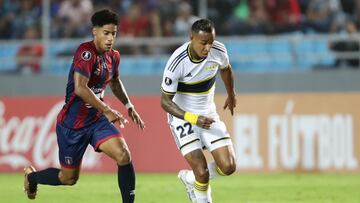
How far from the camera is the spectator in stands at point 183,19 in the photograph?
20.0m

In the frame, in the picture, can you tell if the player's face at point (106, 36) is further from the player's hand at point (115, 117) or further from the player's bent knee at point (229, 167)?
the player's bent knee at point (229, 167)

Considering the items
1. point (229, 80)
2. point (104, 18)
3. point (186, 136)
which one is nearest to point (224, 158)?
point (186, 136)

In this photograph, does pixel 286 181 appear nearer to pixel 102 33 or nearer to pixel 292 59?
pixel 292 59

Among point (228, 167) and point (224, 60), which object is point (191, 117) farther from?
point (224, 60)

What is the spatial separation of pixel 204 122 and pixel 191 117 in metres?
0.24

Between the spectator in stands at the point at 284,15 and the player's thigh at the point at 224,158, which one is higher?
the spectator in stands at the point at 284,15

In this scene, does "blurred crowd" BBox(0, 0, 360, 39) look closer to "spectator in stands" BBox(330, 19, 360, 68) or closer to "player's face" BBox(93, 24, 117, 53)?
"spectator in stands" BBox(330, 19, 360, 68)

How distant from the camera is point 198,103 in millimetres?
11250

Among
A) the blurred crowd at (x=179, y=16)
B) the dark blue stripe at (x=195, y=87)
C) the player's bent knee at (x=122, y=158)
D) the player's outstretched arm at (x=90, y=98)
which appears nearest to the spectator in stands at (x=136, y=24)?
the blurred crowd at (x=179, y=16)

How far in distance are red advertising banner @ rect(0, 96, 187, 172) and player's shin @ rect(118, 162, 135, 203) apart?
8278 millimetres

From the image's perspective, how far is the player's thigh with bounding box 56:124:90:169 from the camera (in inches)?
427

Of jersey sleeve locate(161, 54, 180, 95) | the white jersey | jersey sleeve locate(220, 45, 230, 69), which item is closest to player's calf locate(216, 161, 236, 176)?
the white jersey

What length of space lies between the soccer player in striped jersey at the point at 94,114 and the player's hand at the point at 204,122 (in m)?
0.73

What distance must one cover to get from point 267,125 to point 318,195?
16.4 feet
